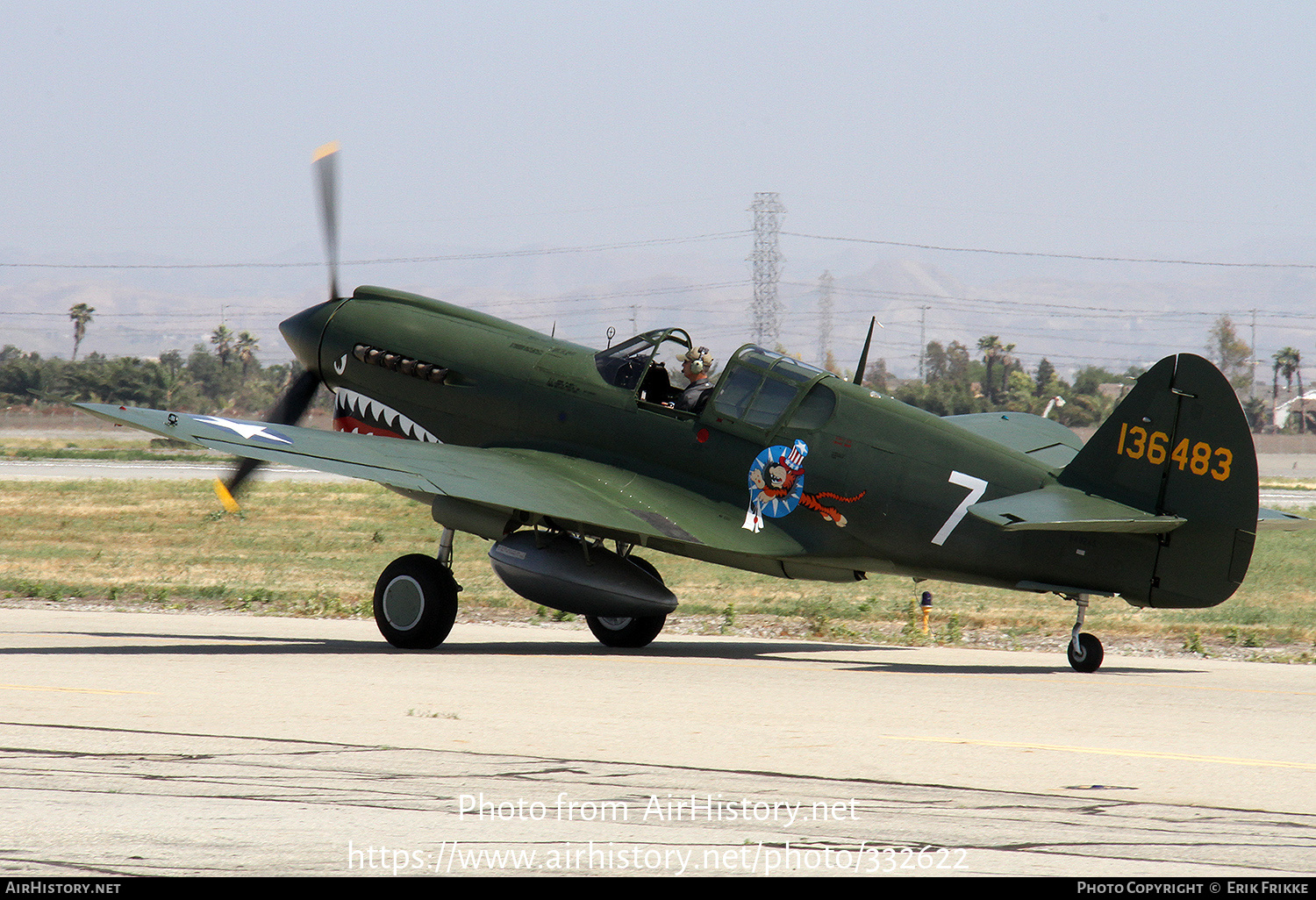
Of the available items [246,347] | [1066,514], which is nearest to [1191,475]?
[1066,514]

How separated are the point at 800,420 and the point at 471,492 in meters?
2.88

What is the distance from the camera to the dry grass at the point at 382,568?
16.4 meters

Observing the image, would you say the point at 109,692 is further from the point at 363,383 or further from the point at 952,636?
the point at 952,636

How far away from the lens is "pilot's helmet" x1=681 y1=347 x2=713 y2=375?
1288 centimetres

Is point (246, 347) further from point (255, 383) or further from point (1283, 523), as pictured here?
point (1283, 523)

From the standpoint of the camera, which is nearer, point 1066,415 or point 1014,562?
point 1014,562

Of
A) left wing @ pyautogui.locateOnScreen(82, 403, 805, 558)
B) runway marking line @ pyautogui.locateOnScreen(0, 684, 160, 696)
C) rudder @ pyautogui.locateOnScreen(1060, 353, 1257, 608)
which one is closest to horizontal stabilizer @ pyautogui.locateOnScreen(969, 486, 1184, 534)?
rudder @ pyautogui.locateOnScreen(1060, 353, 1257, 608)

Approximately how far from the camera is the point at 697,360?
1291 cm

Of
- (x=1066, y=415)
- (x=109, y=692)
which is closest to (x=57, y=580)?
(x=109, y=692)

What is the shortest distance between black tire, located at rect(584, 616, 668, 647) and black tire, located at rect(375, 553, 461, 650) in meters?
1.67

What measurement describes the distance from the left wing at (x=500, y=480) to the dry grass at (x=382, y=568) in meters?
3.65

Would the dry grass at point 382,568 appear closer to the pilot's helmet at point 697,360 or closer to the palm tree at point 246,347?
the pilot's helmet at point 697,360

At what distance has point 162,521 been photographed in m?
29.1

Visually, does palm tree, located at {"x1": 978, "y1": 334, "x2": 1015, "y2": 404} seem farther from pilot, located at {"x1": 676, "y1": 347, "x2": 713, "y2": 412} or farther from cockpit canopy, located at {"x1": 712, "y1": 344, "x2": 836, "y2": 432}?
cockpit canopy, located at {"x1": 712, "y1": 344, "x2": 836, "y2": 432}
